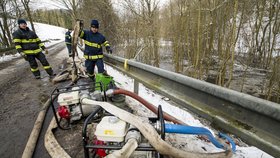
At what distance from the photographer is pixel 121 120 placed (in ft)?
5.27

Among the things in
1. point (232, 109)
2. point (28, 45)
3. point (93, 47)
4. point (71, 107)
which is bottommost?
point (71, 107)

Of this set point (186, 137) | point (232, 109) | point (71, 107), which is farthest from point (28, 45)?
point (232, 109)

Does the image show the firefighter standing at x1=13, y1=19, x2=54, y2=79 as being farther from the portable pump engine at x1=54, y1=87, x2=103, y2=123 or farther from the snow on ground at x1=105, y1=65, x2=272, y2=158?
the portable pump engine at x1=54, y1=87, x2=103, y2=123

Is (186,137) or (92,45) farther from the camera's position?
(92,45)

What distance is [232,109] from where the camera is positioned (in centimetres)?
158

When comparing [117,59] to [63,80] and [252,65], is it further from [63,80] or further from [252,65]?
[252,65]

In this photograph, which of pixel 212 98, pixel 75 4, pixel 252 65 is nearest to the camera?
pixel 212 98

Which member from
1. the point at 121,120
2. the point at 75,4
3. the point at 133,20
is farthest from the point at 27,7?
the point at 121,120

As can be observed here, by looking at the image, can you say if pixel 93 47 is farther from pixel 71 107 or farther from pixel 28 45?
pixel 28 45

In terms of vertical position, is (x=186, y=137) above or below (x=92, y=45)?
below

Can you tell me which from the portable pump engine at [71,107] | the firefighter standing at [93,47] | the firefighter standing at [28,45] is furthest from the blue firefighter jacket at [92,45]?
the portable pump engine at [71,107]

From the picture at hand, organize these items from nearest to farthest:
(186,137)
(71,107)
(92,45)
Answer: (186,137)
(71,107)
(92,45)

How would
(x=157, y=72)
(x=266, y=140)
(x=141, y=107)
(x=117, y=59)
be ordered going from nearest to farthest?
(x=266, y=140) < (x=157, y=72) < (x=141, y=107) < (x=117, y=59)

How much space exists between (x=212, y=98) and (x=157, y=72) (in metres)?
1.05
